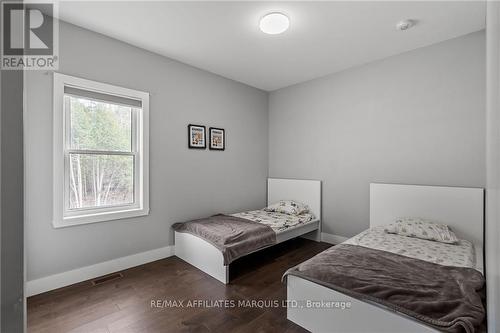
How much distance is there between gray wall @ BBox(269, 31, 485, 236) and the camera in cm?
261

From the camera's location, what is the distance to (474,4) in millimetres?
2125

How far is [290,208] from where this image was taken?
377 cm

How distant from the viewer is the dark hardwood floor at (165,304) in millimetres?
1816

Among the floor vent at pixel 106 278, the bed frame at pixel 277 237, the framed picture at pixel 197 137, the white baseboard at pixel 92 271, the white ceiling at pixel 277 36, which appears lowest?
the floor vent at pixel 106 278

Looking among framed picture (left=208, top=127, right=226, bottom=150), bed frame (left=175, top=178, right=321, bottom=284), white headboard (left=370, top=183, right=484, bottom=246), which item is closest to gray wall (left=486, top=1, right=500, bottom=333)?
bed frame (left=175, top=178, right=321, bottom=284)

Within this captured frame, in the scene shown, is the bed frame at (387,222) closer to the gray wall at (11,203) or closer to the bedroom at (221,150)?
the bedroom at (221,150)

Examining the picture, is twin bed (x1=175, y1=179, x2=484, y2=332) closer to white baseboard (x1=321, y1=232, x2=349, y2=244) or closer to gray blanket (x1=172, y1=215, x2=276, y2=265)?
gray blanket (x1=172, y1=215, x2=276, y2=265)

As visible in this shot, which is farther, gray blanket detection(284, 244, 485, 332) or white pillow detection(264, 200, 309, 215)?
white pillow detection(264, 200, 309, 215)

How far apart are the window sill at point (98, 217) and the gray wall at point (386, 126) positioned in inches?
99.0

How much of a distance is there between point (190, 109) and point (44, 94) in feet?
5.21

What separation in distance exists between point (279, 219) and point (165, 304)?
1.83 meters

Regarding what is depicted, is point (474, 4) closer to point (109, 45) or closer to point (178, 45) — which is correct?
point (178, 45)

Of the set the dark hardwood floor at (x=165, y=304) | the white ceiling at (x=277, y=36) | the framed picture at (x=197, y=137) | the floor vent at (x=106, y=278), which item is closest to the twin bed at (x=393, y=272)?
the dark hardwood floor at (x=165, y=304)

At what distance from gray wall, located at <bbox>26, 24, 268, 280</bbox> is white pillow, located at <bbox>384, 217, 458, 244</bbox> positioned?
2.29 meters
